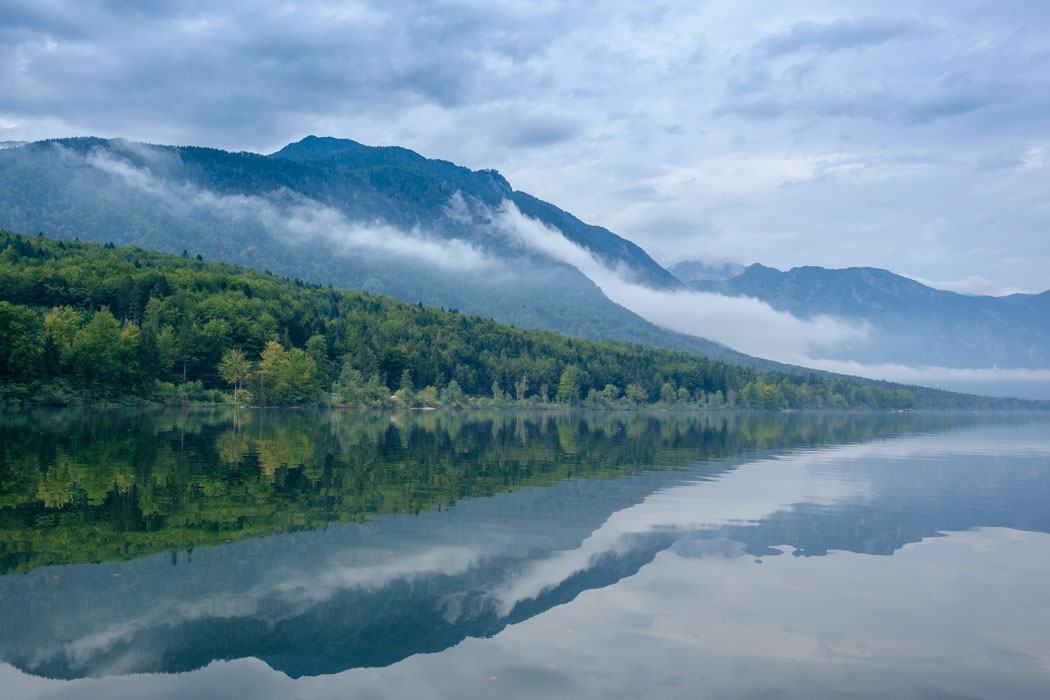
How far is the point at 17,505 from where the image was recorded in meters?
23.5

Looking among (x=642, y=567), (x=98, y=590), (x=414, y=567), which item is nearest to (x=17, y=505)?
(x=98, y=590)

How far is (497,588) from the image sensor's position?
56.0 feet

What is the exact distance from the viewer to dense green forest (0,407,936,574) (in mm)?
20406

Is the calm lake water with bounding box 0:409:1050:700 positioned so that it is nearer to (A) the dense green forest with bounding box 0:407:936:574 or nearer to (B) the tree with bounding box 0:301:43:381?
(A) the dense green forest with bounding box 0:407:936:574

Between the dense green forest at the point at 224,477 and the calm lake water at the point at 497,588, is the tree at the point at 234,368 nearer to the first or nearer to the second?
the dense green forest at the point at 224,477

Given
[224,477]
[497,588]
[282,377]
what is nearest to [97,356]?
[282,377]

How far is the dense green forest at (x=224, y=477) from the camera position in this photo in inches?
803

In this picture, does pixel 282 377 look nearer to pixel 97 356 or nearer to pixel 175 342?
pixel 175 342

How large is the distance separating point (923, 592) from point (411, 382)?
546 ft

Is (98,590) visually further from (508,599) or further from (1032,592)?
(1032,592)

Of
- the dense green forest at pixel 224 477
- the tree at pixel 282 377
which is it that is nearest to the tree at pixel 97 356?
the tree at pixel 282 377

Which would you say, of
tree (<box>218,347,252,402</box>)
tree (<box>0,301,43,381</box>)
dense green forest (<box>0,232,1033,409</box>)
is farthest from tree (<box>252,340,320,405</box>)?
tree (<box>0,301,43,381</box>)

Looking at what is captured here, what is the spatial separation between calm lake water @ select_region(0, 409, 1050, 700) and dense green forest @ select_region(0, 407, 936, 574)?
0.20m

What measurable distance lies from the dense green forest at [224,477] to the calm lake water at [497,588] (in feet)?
0.65
